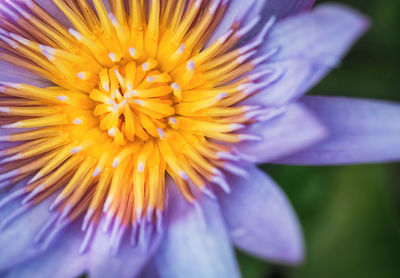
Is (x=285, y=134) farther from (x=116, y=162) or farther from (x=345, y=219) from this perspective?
(x=345, y=219)

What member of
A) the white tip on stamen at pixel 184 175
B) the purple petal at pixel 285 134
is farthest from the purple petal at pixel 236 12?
the white tip on stamen at pixel 184 175

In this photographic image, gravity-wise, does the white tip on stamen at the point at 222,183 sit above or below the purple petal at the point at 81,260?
above

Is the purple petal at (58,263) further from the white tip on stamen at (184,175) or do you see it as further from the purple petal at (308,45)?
the purple petal at (308,45)

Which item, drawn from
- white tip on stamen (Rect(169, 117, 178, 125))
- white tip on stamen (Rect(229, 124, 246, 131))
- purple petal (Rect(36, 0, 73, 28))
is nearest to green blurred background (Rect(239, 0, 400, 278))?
white tip on stamen (Rect(169, 117, 178, 125))

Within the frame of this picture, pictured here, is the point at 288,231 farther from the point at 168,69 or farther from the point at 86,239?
the point at 168,69

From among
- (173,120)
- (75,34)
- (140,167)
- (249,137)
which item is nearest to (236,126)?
(249,137)

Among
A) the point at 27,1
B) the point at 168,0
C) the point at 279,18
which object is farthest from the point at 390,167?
the point at 27,1

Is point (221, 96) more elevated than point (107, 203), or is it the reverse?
point (221, 96)

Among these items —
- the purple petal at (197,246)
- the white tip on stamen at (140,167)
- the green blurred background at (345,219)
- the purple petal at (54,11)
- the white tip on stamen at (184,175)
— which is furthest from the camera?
the green blurred background at (345,219)
